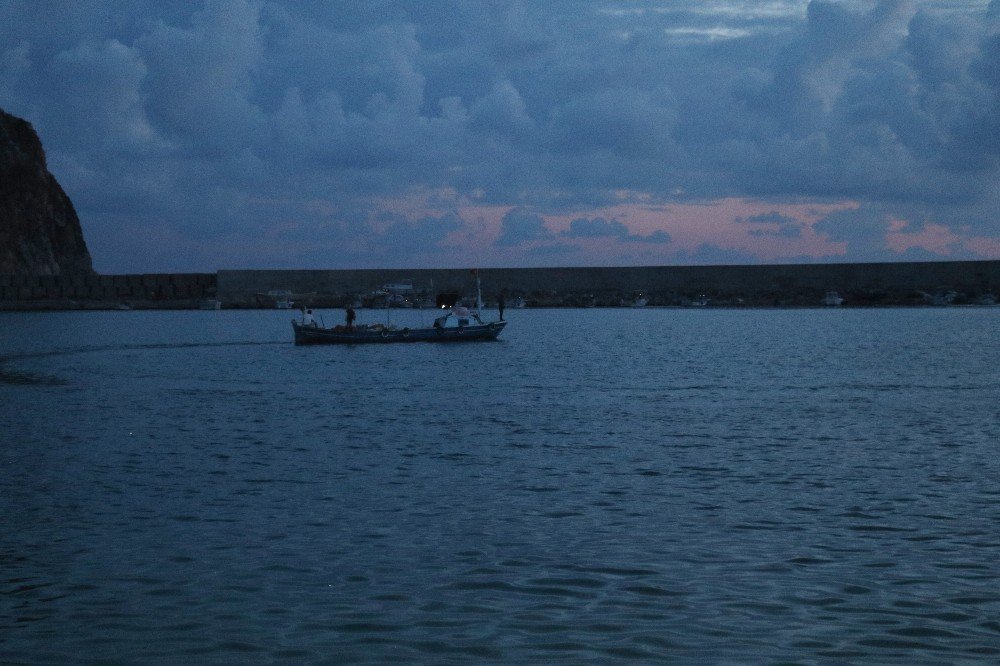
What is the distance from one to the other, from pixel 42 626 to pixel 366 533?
3821mm

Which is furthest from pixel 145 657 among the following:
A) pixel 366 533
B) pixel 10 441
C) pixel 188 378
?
pixel 188 378

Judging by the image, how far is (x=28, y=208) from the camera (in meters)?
128

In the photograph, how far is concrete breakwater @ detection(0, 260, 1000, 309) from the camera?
152 meters

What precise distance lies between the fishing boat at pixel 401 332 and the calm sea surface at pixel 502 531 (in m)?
29.5

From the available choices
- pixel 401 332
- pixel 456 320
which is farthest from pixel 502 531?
pixel 456 320

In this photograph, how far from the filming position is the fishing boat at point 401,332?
5756cm

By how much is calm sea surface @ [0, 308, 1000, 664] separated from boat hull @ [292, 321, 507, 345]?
96.4 ft

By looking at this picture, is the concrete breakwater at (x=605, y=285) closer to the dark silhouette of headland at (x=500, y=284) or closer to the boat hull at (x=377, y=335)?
the dark silhouette of headland at (x=500, y=284)

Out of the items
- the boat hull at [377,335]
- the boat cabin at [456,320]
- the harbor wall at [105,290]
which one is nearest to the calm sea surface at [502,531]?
the boat hull at [377,335]

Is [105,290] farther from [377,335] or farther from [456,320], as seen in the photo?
[377,335]

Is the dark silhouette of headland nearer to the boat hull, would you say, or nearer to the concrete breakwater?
the concrete breakwater

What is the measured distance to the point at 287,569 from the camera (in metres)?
10.2

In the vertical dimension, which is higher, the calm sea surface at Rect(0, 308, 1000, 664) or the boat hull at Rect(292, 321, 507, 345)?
the boat hull at Rect(292, 321, 507, 345)

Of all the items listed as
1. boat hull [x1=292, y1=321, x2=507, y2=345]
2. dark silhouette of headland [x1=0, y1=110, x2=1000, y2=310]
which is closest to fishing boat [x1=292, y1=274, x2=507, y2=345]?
boat hull [x1=292, y1=321, x2=507, y2=345]
